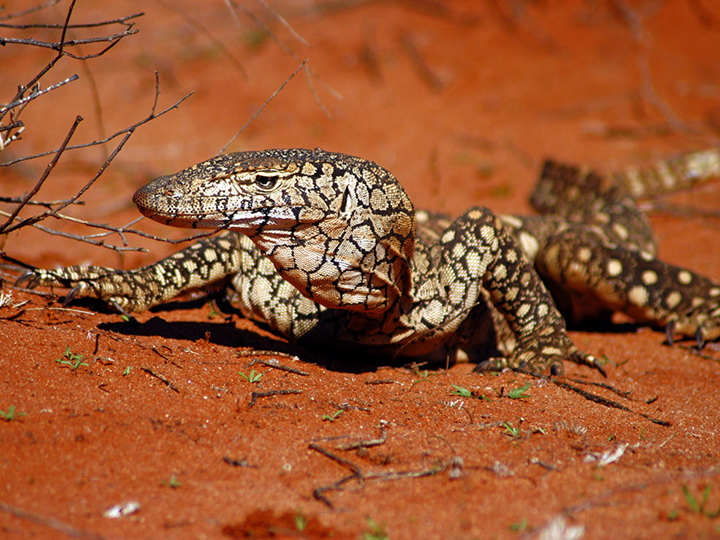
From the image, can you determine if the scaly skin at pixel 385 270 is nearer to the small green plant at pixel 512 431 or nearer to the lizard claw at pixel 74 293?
the lizard claw at pixel 74 293

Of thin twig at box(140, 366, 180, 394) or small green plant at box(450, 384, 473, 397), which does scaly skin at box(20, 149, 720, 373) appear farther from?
thin twig at box(140, 366, 180, 394)

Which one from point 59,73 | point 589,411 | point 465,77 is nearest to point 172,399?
point 589,411

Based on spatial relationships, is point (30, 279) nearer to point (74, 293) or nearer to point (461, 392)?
point (74, 293)

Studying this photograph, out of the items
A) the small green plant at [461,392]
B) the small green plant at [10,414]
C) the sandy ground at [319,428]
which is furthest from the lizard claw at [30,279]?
the small green plant at [461,392]

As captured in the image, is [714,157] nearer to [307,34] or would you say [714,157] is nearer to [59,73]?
[307,34]

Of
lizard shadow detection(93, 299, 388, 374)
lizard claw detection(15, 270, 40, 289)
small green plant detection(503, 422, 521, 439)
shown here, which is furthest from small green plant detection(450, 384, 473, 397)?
lizard claw detection(15, 270, 40, 289)

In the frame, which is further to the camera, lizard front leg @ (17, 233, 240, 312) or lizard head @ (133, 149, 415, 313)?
lizard front leg @ (17, 233, 240, 312)
